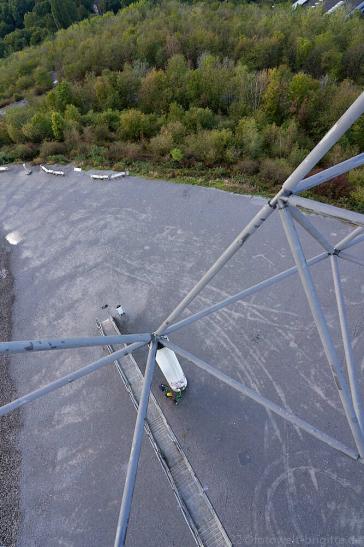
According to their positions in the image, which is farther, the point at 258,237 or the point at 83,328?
the point at 258,237

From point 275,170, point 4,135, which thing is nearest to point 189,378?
point 275,170

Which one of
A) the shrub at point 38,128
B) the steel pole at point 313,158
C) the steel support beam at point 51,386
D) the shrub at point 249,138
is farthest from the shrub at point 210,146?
the steel support beam at point 51,386

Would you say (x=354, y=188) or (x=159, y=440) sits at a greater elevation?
(x=354, y=188)

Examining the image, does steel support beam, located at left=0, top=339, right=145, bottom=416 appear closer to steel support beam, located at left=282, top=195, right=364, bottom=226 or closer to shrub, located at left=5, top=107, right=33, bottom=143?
steel support beam, located at left=282, top=195, right=364, bottom=226

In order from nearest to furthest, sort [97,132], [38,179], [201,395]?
[201,395] → [38,179] → [97,132]

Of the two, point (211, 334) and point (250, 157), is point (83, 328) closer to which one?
Answer: point (211, 334)

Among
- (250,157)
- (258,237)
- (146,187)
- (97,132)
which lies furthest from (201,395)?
(97,132)
